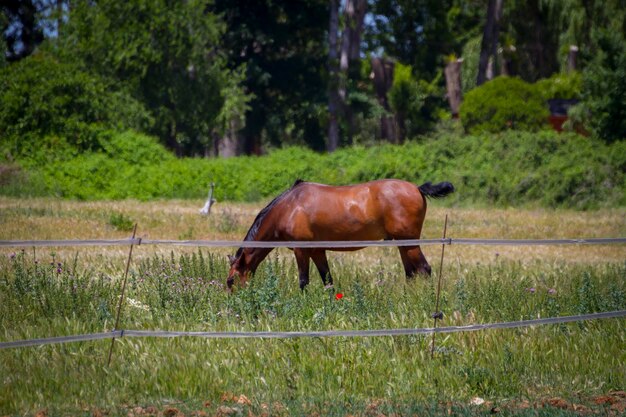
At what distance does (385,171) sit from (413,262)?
67.1 feet

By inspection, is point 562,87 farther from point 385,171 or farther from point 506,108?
point 385,171

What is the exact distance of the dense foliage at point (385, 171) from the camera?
100 ft

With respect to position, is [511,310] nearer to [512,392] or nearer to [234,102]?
[512,392]

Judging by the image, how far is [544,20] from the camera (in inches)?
2159

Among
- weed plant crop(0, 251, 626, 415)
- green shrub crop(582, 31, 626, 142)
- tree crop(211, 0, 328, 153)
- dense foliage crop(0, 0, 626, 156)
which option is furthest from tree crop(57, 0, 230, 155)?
weed plant crop(0, 251, 626, 415)

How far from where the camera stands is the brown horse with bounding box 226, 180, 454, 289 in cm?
1345

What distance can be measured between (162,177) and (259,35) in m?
20.8

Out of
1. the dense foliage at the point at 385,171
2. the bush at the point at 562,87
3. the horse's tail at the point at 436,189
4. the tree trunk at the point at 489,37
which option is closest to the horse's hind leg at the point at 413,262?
the horse's tail at the point at 436,189

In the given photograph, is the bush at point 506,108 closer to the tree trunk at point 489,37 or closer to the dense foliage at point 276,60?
the dense foliage at point 276,60

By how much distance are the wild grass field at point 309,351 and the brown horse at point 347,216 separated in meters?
0.53

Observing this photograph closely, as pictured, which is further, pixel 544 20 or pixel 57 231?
pixel 544 20

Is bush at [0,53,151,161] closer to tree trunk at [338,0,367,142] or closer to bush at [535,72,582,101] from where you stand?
tree trunk at [338,0,367,142]

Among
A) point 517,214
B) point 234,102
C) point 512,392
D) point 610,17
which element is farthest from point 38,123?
point 512,392

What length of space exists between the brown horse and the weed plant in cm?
139
